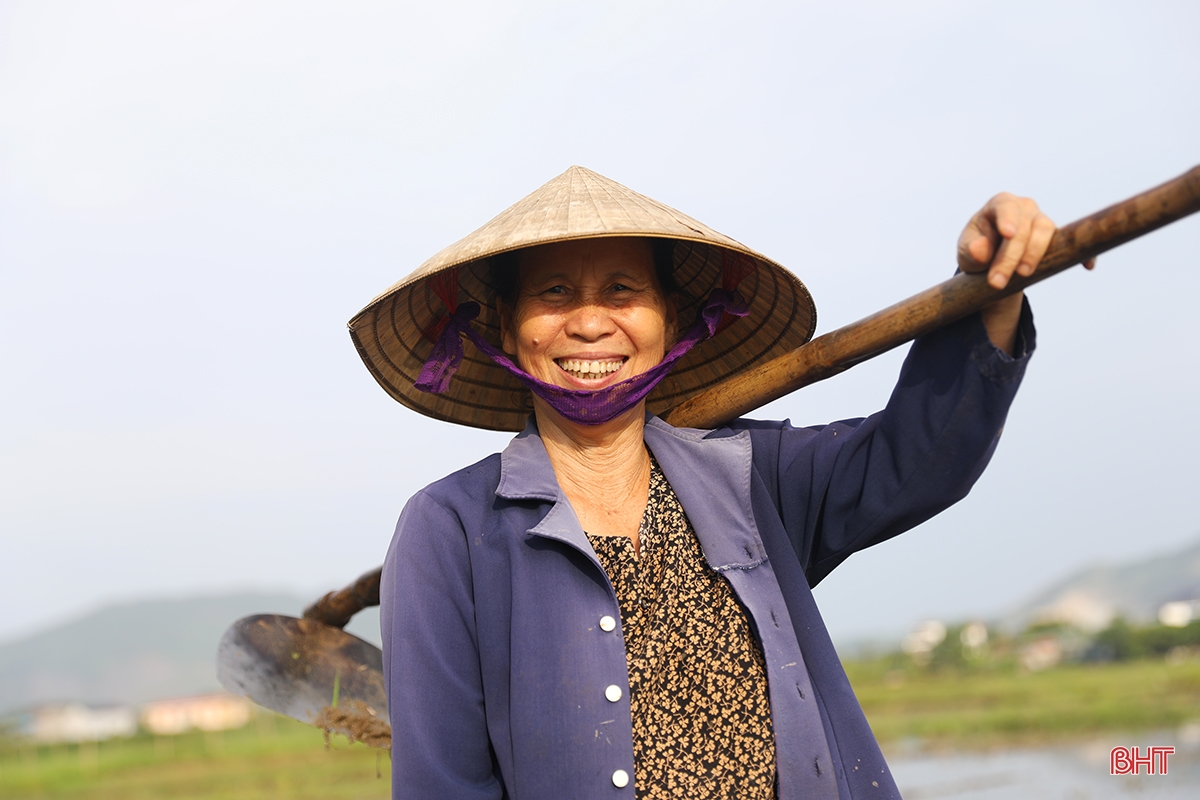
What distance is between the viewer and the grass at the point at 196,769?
19688mm

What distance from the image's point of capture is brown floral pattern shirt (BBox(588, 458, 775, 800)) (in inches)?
70.1

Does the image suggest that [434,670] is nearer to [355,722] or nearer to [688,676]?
[688,676]

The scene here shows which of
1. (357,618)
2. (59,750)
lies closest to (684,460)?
(357,618)

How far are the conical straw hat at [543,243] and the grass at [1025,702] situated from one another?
20.4 meters

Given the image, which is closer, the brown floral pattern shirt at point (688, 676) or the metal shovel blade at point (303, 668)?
the brown floral pattern shirt at point (688, 676)

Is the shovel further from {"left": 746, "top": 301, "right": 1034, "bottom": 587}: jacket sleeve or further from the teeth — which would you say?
the teeth

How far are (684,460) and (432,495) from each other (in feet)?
1.70

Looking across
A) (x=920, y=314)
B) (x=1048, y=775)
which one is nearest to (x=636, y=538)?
(x=920, y=314)

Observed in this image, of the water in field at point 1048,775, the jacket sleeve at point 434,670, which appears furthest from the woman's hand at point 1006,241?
the water in field at point 1048,775

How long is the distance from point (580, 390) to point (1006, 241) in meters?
0.84

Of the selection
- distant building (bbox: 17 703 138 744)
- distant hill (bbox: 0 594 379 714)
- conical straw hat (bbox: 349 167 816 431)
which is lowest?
conical straw hat (bbox: 349 167 816 431)

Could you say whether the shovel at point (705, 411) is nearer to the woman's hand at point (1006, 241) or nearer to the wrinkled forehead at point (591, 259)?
the woman's hand at point (1006, 241)

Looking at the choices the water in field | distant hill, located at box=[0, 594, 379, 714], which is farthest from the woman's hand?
distant hill, located at box=[0, 594, 379, 714]

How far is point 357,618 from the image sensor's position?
321 centimetres
